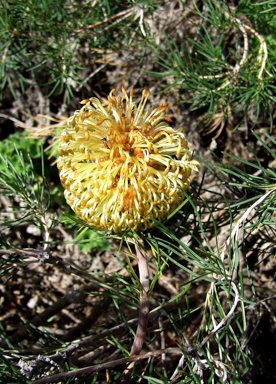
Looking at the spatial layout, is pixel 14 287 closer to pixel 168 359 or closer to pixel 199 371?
pixel 168 359

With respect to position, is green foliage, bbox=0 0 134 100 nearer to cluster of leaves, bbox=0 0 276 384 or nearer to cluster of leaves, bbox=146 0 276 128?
cluster of leaves, bbox=0 0 276 384

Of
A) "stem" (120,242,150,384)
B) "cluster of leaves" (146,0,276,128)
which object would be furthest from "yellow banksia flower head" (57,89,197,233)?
"cluster of leaves" (146,0,276,128)

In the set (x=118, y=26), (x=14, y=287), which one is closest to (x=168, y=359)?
(x=14, y=287)

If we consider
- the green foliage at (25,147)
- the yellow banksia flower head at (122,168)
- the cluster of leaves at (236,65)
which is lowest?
the green foliage at (25,147)

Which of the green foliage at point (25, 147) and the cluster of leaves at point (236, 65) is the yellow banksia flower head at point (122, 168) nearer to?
the cluster of leaves at point (236, 65)

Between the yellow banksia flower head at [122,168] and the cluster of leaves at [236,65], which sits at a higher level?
the cluster of leaves at [236,65]

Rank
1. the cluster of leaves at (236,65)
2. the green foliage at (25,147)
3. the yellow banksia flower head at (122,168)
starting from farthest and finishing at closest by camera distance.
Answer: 1. the green foliage at (25,147)
2. the cluster of leaves at (236,65)
3. the yellow banksia flower head at (122,168)

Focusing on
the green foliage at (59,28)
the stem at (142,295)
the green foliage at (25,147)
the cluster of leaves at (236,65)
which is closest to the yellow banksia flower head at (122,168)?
the stem at (142,295)

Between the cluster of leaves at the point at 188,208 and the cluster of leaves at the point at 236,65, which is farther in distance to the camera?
the cluster of leaves at the point at 236,65
